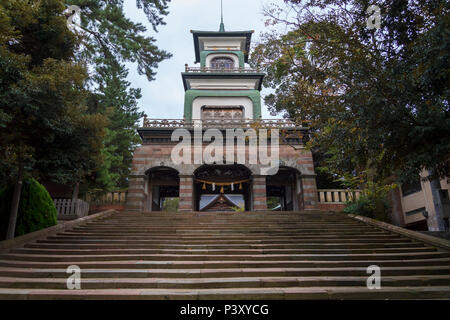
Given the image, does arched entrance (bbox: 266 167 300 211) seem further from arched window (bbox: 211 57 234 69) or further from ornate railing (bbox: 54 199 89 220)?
ornate railing (bbox: 54 199 89 220)

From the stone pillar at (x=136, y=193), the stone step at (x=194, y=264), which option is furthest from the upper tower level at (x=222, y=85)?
the stone step at (x=194, y=264)

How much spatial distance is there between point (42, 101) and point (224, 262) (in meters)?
5.77

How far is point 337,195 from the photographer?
615 inches

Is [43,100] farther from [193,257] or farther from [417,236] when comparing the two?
[417,236]

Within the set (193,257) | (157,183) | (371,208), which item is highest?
(157,183)

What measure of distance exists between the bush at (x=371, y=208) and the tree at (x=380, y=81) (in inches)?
199

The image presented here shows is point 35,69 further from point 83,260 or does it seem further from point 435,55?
point 435,55

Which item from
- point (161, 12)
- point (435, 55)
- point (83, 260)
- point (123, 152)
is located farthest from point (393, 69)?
point (123, 152)

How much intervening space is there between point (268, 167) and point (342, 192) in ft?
13.9

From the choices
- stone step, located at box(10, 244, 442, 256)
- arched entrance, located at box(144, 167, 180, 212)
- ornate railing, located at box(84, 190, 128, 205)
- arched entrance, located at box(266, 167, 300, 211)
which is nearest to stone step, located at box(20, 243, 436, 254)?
stone step, located at box(10, 244, 442, 256)

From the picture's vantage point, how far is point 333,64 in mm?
8492

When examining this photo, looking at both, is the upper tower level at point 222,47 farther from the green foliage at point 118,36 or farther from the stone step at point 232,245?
the stone step at point 232,245

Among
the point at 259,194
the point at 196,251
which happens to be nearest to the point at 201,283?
the point at 196,251

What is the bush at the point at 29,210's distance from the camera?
29.2 feet
